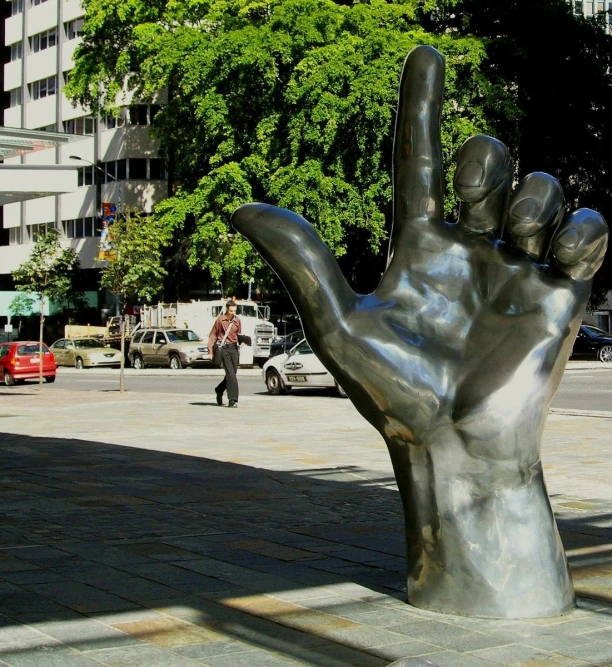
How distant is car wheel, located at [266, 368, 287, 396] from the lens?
23141 millimetres

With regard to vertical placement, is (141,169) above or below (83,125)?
below

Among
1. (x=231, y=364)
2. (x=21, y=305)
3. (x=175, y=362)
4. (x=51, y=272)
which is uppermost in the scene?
(x=51, y=272)

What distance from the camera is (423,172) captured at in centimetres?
518

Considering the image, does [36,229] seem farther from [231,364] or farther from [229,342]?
[231,364]

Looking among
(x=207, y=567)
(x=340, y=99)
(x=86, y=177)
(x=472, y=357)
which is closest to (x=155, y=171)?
(x=86, y=177)

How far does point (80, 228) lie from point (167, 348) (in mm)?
19981

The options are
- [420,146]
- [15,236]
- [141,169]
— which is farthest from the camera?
[15,236]

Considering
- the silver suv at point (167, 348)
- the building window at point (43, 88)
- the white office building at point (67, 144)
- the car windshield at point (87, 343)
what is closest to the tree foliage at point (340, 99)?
the silver suv at point (167, 348)

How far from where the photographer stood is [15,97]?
63.3m

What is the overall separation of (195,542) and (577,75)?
34.4m

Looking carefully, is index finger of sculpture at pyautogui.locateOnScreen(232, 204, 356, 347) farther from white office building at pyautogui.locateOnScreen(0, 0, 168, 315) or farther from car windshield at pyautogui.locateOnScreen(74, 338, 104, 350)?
white office building at pyautogui.locateOnScreen(0, 0, 168, 315)

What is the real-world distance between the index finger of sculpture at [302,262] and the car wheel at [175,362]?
33697 millimetres

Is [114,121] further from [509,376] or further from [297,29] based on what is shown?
[509,376]

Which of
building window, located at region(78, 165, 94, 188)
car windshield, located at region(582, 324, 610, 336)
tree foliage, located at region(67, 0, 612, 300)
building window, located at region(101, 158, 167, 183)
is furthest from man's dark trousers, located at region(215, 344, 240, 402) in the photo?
building window, located at region(78, 165, 94, 188)
